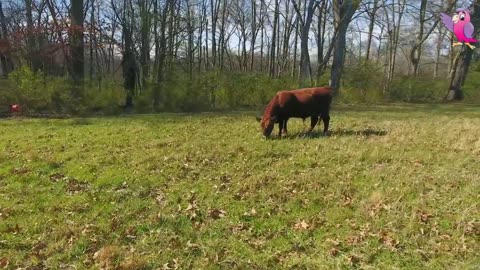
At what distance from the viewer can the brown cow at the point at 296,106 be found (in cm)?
1064

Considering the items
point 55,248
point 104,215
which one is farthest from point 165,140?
point 55,248

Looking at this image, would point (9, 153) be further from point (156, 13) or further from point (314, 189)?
point (156, 13)

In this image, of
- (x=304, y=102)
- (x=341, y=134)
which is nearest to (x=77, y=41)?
(x=304, y=102)

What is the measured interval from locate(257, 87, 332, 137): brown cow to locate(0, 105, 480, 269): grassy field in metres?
0.62

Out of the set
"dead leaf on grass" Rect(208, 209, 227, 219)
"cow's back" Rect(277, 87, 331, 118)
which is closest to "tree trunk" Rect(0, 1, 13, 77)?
"cow's back" Rect(277, 87, 331, 118)

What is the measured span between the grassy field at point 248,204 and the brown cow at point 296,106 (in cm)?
62

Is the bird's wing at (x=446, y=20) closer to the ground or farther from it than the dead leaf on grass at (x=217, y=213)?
farther from it

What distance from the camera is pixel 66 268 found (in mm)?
4387

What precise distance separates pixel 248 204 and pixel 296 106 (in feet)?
17.2

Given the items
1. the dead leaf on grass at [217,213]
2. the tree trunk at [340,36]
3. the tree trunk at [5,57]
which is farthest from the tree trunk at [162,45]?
the dead leaf on grass at [217,213]

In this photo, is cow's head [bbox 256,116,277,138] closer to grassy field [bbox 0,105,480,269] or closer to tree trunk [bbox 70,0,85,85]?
grassy field [bbox 0,105,480,269]

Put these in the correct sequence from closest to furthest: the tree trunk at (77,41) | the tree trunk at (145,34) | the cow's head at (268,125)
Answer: the cow's head at (268,125)
the tree trunk at (77,41)
the tree trunk at (145,34)

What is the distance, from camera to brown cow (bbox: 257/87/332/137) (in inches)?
419

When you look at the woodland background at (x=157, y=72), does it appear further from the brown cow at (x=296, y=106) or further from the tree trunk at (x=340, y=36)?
the brown cow at (x=296, y=106)
